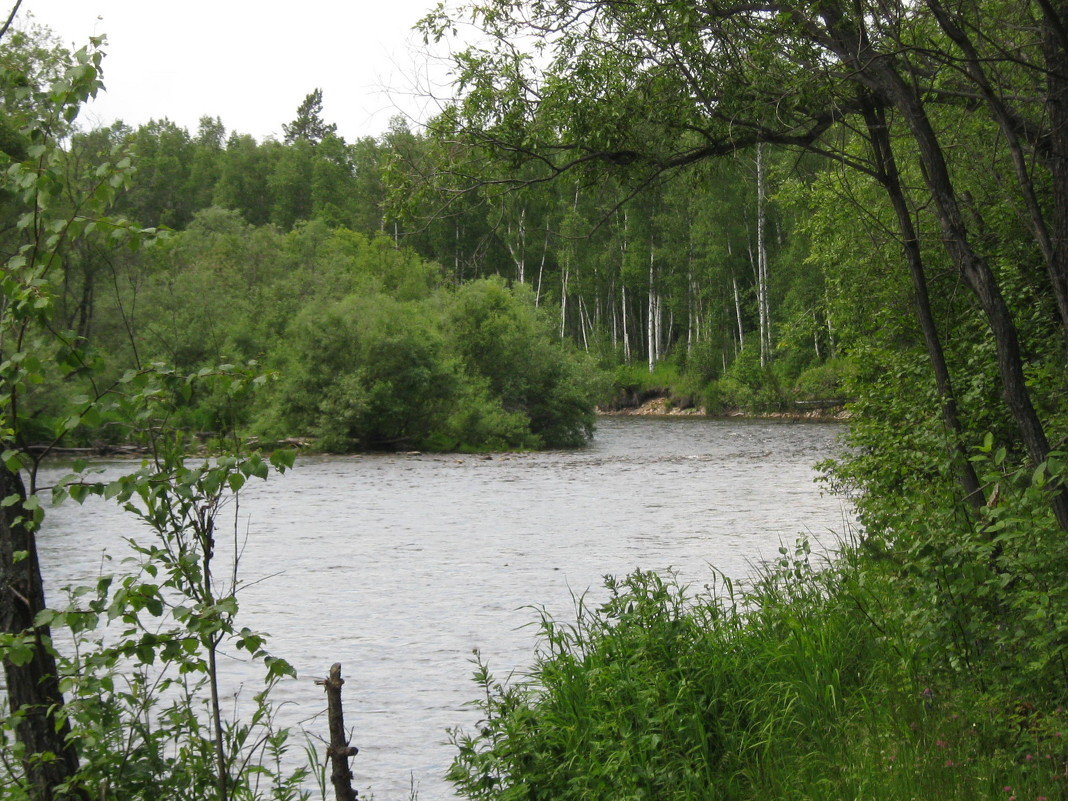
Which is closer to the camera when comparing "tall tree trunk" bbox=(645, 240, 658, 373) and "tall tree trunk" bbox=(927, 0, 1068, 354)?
"tall tree trunk" bbox=(927, 0, 1068, 354)

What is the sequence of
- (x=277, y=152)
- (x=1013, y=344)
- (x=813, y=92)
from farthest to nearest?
(x=277, y=152)
(x=813, y=92)
(x=1013, y=344)

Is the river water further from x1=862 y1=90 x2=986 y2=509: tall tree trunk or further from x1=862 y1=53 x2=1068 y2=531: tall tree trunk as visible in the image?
x1=862 y1=53 x2=1068 y2=531: tall tree trunk

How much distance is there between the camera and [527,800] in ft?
19.3

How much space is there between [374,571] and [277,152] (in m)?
93.6

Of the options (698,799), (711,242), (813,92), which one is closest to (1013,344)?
(813,92)

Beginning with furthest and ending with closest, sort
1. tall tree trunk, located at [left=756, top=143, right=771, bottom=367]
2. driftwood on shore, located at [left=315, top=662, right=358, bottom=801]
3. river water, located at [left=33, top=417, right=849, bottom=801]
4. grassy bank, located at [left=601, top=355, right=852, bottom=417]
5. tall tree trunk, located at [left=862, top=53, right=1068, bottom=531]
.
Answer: tall tree trunk, located at [left=756, top=143, right=771, bottom=367]
grassy bank, located at [left=601, top=355, right=852, bottom=417]
river water, located at [left=33, top=417, right=849, bottom=801]
tall tree trunk, located at [left=862, top=53, right=1068, bottom=531]
driftwood on shore, located at [left=315, top=662, right=358, bottom=801]

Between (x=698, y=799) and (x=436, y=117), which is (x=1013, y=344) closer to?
(x=698, y=799)

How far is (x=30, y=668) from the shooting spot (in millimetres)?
4238

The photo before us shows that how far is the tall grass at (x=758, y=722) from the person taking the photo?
4.90 m

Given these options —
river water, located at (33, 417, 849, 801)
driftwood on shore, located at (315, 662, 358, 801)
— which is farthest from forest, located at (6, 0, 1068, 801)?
river water, located at (33, 417, 849, 801)

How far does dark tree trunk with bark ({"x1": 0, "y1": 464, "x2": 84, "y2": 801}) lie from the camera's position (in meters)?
4.04

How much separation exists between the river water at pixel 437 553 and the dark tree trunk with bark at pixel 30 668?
2347mm

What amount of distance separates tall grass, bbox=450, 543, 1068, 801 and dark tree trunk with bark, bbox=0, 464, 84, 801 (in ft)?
7.61

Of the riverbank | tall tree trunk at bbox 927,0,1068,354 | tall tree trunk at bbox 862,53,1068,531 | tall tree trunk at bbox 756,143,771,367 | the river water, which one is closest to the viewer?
tall tree trunk at bbox 927,0,1068,354
